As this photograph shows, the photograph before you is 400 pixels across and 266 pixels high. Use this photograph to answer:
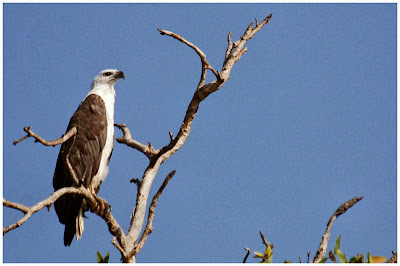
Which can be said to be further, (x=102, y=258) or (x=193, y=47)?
(x=193, y=47)

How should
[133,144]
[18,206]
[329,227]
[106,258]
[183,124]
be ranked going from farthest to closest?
[133,144]
[183,124]
[329,227]
[106,258]
[18,206]

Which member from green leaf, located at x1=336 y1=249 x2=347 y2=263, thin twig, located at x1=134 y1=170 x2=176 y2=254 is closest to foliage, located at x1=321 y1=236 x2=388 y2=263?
green leaf, located at x1=336 y1=249 x2=347 y2=263

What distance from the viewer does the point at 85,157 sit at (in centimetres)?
624

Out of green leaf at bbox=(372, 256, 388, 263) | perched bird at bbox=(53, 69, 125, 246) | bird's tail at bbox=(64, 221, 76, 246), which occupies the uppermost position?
perched bird at bbox=(53, 69, 125, 246)

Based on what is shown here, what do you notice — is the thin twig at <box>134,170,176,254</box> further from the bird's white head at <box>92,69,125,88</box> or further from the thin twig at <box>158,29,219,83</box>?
the bird's white head at <box>92,69,125,88</box>

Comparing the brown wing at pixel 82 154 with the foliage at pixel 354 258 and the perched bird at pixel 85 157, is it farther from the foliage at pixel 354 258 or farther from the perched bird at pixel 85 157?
the foliage at pixel 354 258

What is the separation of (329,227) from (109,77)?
12.0 ft

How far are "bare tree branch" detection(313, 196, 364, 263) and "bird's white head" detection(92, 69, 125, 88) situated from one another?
3.55 m

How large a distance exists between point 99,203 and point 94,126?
4.68 ft

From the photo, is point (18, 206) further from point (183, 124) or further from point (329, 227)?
point (329, 227)

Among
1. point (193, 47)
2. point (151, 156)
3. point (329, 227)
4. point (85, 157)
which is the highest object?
point (193, 47)

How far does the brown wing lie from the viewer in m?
5.93

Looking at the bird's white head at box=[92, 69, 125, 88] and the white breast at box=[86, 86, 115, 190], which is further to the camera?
the bird's white head at box=[92, 69, 125, 88]

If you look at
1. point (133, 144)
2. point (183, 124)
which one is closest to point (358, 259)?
point (183, 124)
